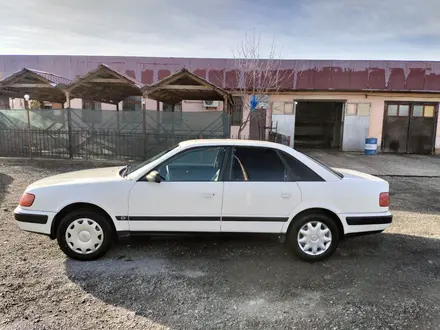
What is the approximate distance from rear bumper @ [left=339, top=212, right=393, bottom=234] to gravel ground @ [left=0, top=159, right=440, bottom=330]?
0.43 meters

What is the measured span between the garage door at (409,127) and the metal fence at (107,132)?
10.1 m

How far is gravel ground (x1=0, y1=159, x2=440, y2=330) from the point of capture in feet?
9.21

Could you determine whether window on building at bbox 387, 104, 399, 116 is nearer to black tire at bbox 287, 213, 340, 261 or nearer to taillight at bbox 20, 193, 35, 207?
black tire at bbox 287, 213, 340, 261

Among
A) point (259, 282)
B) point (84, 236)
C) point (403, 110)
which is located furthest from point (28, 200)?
point (403, 110)

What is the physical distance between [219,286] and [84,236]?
166 centimetres

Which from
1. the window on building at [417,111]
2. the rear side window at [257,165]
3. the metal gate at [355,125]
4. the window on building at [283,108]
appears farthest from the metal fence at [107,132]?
the window on building at [417,111]

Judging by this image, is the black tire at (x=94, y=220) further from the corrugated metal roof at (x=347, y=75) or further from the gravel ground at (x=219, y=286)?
the corrugated metal roof at (x=347, y=75)

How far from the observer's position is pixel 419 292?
3.33 meters

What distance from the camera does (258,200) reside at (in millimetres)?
3812

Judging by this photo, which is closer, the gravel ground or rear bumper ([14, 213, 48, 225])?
the gravel ground

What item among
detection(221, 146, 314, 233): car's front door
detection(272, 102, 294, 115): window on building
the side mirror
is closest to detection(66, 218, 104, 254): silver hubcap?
the side mirror

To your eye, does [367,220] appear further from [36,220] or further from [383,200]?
[36,220]

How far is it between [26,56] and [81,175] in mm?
18682

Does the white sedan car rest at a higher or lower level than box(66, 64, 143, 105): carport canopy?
lower
